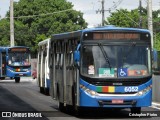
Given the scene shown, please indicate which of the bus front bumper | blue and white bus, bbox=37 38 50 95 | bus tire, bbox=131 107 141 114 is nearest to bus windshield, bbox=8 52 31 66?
blue and white bus, bbox=37 38 50 95

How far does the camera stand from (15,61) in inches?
2249

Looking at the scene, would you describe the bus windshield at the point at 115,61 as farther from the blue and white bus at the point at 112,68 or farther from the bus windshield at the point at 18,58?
the bus windshield at the point at 18,58

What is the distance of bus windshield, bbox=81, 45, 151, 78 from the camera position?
65.5 feet

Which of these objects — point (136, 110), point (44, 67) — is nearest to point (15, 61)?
point (44, 67)

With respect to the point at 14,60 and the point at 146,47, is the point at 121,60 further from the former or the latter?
the point at 14,60

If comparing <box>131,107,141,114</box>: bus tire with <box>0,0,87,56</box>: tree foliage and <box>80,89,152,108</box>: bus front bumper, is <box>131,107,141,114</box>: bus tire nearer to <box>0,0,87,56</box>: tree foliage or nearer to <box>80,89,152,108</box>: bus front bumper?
<box>80,89,152,108</box>: bus front bumper

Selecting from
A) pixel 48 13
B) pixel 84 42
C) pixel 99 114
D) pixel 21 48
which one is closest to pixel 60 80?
pixel 99 114

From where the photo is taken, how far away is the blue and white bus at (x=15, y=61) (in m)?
56.3

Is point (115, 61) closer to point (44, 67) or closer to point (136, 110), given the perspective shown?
point (136, 110)

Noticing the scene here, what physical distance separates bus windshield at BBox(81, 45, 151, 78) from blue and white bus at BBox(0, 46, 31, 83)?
36.0 m

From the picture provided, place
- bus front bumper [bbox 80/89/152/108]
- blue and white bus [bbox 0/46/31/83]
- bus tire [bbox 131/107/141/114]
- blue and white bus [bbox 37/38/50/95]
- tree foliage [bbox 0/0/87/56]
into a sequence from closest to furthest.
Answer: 1. bus front bumper [bbox 80/89/152/108]
2. bus tire [bbox 131/107/141/114]
3. blue and white bus [bbox 37/38/50/95]
4. blue and white bus [bbox 0/46/31/83]
5. tree foliage [bbox 0/0/87/56]

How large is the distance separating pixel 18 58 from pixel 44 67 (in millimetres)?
19154

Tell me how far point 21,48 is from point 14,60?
160cm

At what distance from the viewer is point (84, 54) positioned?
20.1 meters
